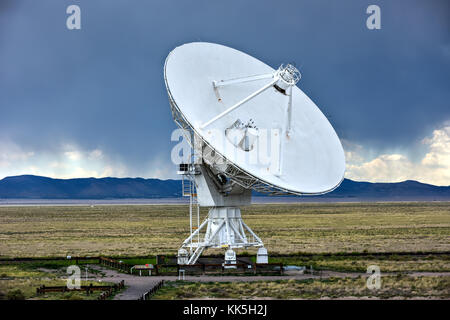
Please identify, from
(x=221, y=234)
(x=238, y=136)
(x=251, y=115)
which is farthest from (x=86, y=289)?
(x=251, y=115)

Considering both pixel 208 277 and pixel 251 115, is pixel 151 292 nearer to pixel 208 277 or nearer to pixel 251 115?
pixel 208 277

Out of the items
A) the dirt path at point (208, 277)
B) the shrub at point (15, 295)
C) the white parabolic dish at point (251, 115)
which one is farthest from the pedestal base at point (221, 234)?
the shrub at point (15, 295)

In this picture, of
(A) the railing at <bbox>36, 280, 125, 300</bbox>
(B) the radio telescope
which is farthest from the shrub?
(B) the radio telescope

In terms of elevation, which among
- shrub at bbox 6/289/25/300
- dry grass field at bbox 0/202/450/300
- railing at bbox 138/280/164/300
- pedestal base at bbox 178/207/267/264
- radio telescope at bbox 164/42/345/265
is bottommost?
dry grass field at bbox 0/202/450/300

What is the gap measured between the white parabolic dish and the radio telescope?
0.05 metres

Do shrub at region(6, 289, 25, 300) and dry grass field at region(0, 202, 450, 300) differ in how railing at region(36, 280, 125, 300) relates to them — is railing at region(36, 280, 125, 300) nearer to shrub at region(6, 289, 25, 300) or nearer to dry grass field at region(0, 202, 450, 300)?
dry grass field at region(0, 202, 450, 300)

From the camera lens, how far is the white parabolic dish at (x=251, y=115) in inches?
1125

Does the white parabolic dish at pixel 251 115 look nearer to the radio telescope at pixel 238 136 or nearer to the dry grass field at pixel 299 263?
the radio telescope at pixel 238 136

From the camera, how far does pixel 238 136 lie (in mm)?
30109

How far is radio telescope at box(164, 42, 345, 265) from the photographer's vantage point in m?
28.8

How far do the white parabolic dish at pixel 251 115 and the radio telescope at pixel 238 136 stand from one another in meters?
0.05
